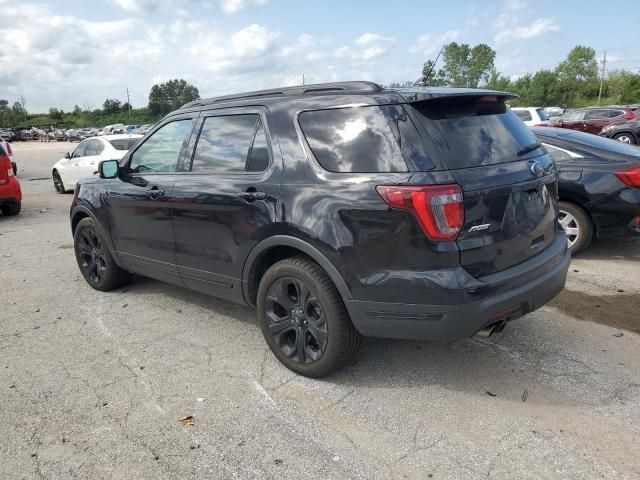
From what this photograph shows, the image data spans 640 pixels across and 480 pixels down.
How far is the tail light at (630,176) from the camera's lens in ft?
18.2

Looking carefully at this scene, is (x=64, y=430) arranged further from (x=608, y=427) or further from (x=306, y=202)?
(x=608, y=427)

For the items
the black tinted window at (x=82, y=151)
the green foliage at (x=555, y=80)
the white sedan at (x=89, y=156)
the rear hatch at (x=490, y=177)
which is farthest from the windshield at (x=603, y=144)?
the green foliage at (x=555, y=80)

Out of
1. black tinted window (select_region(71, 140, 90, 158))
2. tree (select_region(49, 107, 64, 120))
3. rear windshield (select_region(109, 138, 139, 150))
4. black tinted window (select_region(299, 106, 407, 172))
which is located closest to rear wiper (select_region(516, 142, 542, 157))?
black tinted window (select_region(299, 106, 407, 172))

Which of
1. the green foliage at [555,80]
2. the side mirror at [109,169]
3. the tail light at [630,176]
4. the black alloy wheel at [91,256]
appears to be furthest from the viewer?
the green foliage at [555,80]

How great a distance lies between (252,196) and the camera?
3.46m

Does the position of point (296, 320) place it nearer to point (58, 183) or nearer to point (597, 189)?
point (597, 189)

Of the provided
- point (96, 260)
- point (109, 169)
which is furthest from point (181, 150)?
point (96, 260)

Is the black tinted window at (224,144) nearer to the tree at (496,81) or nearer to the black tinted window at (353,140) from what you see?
the black tinted window at (353,140)

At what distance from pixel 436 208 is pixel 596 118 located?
68.5 feet

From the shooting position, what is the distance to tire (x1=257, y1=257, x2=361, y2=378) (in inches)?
124

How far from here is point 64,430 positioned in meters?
2.95

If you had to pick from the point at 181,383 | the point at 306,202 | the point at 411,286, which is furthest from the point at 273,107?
the point at 181,383

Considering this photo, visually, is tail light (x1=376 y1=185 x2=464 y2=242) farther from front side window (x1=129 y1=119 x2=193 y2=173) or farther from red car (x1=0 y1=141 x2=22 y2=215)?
red car (x1=0 y1=141 x2=22 y2=215)

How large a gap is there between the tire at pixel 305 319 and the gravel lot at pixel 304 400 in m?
0.17
